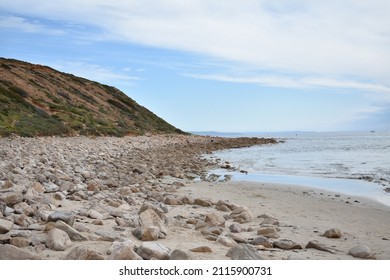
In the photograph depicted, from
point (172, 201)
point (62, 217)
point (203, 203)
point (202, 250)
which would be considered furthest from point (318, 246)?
point (172, 201)

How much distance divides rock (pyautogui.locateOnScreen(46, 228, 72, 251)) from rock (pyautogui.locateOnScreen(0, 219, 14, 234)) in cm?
51

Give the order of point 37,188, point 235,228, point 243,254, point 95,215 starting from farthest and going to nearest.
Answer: point 37,188, point 235,228, point 95,215, point 243,254

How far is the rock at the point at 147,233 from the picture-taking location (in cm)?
452

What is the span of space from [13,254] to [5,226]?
31.9 inches

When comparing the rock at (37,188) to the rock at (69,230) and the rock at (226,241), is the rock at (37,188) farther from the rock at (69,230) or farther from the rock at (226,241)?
the rock at (226,241)

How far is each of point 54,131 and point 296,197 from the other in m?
22.2

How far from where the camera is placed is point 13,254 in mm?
3531

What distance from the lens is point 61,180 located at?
8.09m

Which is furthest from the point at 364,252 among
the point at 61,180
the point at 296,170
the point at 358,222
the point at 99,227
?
the point at 296,170

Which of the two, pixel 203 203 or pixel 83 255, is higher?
pixel 83 255

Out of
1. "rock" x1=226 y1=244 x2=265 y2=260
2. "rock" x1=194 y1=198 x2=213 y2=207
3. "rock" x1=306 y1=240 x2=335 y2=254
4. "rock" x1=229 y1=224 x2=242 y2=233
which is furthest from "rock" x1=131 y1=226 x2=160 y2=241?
"rock" x1=194 y1=198 x2=213 y2=207

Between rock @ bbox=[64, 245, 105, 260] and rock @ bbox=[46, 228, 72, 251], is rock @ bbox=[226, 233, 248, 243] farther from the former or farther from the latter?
rock @ bbox=[46, 228, 72, 251]

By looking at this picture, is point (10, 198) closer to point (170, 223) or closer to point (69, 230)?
point (69, 230)

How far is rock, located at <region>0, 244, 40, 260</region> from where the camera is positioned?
3508 millimetres
